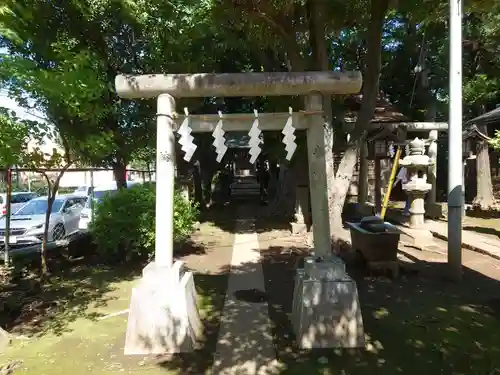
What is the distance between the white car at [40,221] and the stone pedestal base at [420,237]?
27.3ft

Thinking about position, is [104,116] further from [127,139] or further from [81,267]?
[81,267]

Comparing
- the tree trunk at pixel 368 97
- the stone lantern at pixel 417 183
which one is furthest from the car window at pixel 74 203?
the stone lantern at pixel 417 183

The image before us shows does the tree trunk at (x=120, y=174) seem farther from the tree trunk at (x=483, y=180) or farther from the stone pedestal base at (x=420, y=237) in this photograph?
the tree trunk at (x=483, y=180)

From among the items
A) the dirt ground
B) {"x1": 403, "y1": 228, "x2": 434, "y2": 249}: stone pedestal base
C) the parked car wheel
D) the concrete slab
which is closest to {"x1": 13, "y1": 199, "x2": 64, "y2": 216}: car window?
the parked car wheel

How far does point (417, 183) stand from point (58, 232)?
900cm

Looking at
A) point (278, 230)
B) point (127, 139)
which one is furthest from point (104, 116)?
point (278, 230)

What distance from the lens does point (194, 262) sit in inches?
360

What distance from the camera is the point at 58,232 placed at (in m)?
10.5

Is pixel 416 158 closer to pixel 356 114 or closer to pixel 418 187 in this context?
pixel 418 187

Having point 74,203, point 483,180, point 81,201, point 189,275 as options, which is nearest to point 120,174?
point 74,203

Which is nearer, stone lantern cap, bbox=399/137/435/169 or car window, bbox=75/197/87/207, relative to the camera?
stone lantern cap, bbox=399/137/435/169

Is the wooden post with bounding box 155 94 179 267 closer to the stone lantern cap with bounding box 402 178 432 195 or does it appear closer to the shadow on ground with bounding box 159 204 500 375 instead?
the shadow on ground with bounding box 159 204 500 375

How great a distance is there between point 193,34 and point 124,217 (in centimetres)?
387

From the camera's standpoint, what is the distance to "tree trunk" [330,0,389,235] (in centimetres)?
742
